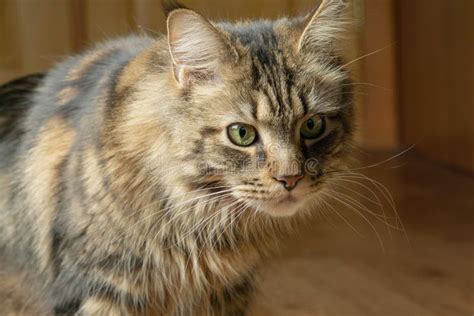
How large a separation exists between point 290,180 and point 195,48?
10.0 inches

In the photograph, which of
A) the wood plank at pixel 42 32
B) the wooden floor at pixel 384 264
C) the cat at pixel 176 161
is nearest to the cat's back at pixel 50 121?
the cat at pixel 176 161

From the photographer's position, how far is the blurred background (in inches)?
69.5

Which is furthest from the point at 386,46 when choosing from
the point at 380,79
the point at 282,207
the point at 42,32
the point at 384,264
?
the point at 282,207

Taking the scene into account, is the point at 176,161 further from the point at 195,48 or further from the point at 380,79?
the point at 380,79

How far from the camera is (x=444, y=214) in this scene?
224cm

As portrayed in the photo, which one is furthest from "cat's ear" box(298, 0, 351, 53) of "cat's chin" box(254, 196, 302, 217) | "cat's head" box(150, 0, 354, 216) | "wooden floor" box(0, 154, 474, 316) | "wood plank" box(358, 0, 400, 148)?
"wood plank" box(358, 0, 400, 148)

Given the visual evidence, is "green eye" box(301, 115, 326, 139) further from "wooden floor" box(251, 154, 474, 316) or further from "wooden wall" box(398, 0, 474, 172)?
"wooden wall" box(398, 0, 474, 172)

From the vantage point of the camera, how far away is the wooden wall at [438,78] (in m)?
2.46

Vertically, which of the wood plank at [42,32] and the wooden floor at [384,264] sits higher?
the wood plank at [42,32]

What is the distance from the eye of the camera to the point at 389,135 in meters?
2.87

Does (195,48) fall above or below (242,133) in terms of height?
above

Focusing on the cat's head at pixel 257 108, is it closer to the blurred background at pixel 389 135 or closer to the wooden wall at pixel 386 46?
the blurred background at pixel 389 135

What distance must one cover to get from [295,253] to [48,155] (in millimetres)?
913

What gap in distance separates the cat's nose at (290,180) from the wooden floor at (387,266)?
1.90 feet
